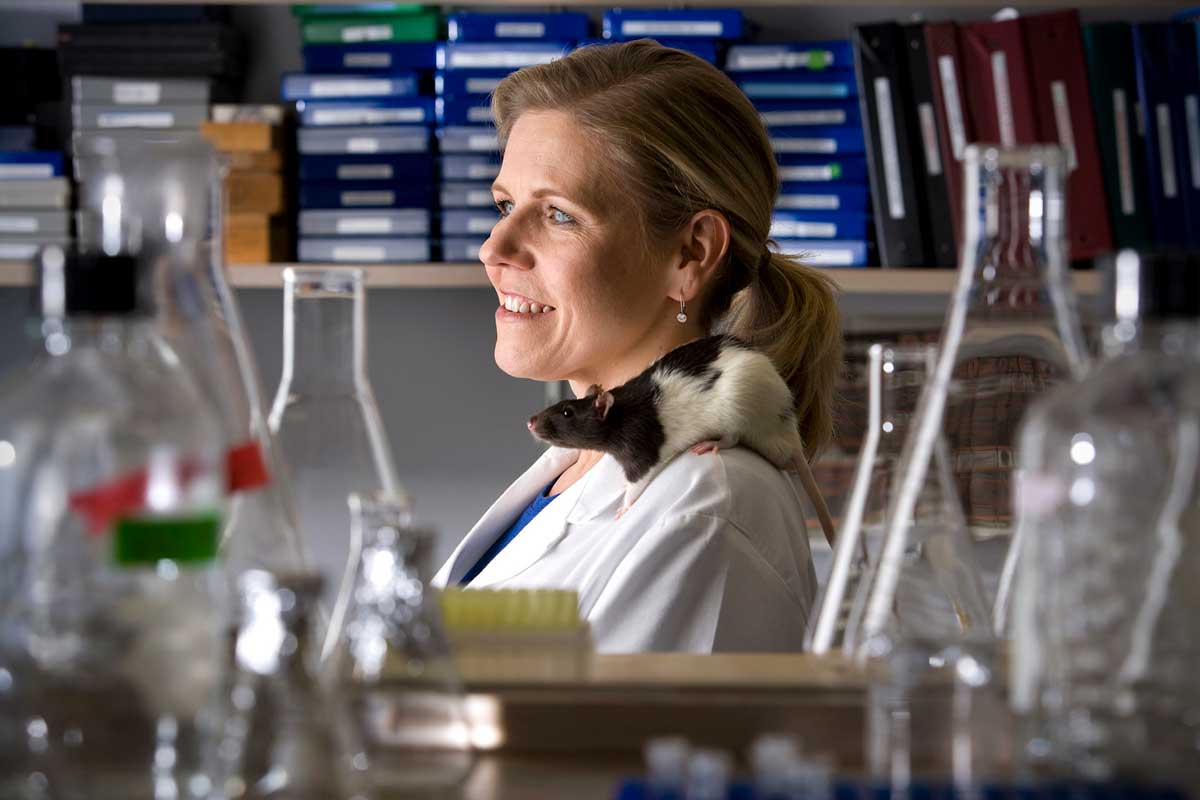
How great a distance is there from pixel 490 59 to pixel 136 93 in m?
Answer: 0.60

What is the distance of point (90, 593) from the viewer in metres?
0.40

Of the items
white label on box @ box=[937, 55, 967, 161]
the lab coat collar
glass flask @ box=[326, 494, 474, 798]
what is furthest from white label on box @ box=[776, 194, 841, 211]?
glass flask @ box=[326, 494, 474, 798]

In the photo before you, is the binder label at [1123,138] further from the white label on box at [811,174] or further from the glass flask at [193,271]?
the glass flask at [193,271]

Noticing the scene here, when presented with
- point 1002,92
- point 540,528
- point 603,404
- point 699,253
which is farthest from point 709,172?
point 1002,92

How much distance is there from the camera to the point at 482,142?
2393 mm

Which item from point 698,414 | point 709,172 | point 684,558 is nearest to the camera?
point 684,558

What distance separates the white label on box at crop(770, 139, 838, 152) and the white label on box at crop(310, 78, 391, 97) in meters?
0.68

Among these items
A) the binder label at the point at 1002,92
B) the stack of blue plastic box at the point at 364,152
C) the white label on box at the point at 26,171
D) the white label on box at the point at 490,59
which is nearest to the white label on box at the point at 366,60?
the stack of blue plastic box at the point at 364,152

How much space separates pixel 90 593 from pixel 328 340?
27 centimetres

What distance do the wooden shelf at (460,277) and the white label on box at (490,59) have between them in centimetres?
34

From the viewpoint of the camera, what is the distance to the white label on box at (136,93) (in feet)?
7.75

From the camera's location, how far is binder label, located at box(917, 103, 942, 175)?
2.27 metres

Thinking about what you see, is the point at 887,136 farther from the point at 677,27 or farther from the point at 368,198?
the point at 368,198

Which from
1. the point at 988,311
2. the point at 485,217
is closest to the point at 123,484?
the point at 988,311
